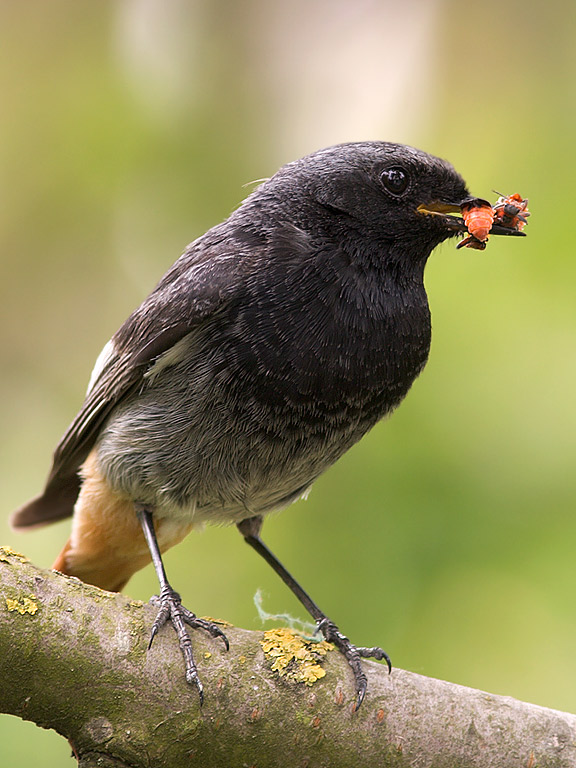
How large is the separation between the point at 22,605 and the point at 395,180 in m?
2.09

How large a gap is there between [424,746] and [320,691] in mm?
359

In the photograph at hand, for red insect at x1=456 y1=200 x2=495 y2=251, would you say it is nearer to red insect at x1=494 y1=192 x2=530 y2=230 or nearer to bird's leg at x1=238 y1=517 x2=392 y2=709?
red insect at x1=494 y1=192 x2=530 y2=230

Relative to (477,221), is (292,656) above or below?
below

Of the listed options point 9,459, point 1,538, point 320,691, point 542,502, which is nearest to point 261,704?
point 320,691

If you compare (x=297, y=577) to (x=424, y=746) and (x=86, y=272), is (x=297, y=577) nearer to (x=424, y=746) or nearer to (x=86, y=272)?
(x=424, y=746)

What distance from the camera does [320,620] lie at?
3525 millimetres

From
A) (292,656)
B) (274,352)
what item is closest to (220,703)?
(292,656)

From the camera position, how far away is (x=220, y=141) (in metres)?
4.79

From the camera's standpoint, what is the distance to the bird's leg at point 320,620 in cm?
287

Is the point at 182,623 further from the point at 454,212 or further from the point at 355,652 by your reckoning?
the point at 454,212

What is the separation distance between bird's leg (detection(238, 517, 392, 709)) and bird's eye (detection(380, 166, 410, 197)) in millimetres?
1554

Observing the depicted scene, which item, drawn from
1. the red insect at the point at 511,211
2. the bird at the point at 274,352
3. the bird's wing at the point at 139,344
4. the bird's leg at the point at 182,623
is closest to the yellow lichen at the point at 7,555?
the bird's leg at the point at 182,623

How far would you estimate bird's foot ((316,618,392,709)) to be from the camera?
2.79 metres

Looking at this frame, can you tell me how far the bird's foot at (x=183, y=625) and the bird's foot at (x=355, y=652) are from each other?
17.1 inches
